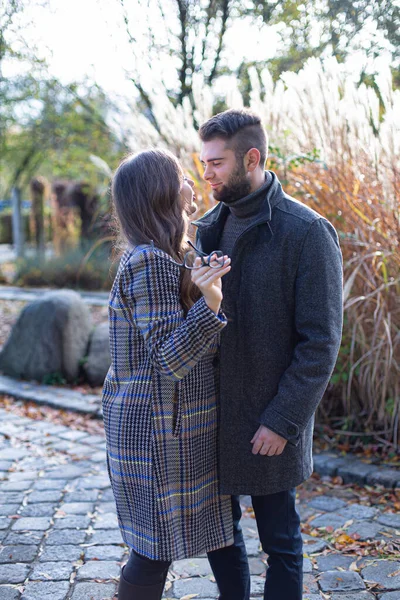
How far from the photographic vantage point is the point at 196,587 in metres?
2.61

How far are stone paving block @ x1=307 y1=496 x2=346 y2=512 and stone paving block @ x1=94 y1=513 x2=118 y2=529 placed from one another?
1.01 m

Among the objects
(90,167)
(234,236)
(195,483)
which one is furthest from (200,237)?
(90,167)

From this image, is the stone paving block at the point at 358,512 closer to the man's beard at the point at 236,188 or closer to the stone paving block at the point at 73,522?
the stone paving block at the point at 73,522

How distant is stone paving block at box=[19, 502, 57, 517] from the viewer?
3.30 m

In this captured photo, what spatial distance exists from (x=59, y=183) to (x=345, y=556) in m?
15.4

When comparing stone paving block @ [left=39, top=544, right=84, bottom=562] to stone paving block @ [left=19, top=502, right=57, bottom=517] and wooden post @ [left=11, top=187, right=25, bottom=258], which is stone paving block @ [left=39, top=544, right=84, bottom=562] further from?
wooden post @ [left=11, top=187, right=25, bottom=258]

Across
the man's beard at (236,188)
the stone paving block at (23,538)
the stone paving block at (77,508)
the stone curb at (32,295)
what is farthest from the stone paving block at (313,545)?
the stone curb at (32,295)

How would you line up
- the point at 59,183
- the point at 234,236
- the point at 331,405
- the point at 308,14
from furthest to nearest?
1. the point at 59,183
2. the point at 308,14
3. the point at 331,405
4. the point at 234,236

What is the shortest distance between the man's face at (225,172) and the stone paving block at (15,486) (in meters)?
2.39

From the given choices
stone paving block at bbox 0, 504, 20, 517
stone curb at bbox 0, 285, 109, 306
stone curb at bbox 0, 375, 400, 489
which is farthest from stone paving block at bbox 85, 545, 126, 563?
stone curb at bbox 0, 285, 109, 306

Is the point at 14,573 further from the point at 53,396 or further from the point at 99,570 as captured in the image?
the point at 53,396

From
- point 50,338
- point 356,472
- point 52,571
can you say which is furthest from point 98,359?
point 52,571

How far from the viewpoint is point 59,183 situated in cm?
1703

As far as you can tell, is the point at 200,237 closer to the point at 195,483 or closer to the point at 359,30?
the point at 195,483
